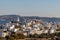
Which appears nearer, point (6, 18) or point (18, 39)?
point (18, 39)

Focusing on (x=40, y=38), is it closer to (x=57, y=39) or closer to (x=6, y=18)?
(x=57, y=39)

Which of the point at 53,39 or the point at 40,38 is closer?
the point at 53,39

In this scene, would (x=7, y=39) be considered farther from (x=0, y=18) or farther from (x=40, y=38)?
(x=0, y=18)

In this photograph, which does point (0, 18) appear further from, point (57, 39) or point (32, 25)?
point (57, 39)

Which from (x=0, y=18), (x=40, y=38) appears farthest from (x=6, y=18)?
(x=40, y=38)

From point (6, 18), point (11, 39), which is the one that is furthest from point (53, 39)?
point (6, 18)

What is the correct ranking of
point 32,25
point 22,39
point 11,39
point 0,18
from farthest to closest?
point 0,18 → point 32,25 → point 22,39 → point 11,39

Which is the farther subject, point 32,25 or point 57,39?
point 32,25

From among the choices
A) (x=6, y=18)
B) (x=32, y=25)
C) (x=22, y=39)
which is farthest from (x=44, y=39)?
(x=6, y=18)

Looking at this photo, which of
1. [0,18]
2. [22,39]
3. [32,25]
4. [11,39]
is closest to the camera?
[11,39]
